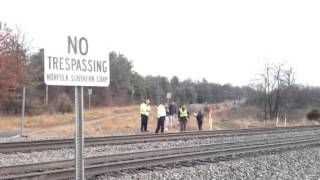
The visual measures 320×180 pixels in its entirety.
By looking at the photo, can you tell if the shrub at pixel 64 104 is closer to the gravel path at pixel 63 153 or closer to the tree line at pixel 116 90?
the tree line at pixel 116 90

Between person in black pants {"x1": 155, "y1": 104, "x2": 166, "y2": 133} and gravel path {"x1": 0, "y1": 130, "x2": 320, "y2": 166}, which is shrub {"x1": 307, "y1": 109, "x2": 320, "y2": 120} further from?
gravel path {"x1": 0, "y1": 130, "x2": 320, "y2": 166}

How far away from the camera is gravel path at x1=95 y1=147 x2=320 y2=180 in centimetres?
1241

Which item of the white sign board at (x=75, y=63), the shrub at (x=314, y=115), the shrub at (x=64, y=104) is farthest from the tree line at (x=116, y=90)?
the white sign board at (x=75, y=63)

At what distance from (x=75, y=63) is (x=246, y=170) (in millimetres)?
10601

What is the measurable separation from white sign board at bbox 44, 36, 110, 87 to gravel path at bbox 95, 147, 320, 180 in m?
7.50

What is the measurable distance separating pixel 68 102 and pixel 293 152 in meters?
48.2

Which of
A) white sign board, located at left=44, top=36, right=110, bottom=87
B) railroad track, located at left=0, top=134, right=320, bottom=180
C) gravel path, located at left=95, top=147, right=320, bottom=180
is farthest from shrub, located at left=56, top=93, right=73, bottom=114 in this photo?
white sign board, located at left=44, top=36, right=110, bottom=87

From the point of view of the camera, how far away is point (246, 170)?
14.1 metres

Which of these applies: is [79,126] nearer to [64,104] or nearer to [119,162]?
[119,162]

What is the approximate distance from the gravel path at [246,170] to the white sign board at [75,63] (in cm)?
750

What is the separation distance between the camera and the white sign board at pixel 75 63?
407 cm

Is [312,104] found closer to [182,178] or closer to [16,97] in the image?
[16,97]

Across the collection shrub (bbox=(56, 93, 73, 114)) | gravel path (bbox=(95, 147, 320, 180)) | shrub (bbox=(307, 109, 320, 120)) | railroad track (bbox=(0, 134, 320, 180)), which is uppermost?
shrub (bbox=(56, 93, 73, 114))

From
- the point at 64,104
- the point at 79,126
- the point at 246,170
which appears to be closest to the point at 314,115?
the point at 64,104
